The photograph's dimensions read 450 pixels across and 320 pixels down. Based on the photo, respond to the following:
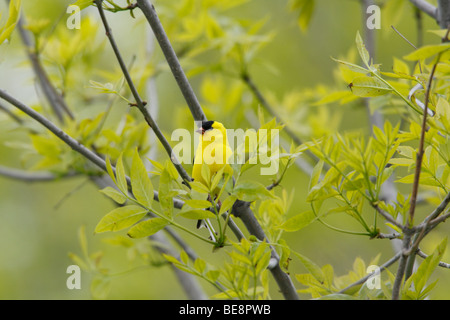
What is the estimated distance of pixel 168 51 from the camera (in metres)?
1.09

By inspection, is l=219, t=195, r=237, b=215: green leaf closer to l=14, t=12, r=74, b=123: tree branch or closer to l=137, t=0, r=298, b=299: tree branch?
l=137, t=0, r=298, b=299: tree branch

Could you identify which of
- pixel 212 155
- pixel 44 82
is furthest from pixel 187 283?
pixel 44 82

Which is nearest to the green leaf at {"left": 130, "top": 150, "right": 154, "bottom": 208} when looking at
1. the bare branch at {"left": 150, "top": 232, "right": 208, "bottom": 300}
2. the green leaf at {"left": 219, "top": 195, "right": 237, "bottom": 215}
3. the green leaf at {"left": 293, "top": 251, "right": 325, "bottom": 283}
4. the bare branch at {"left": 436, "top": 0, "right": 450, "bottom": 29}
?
the green leaf at {"left": 219, "top": 195, "right": 237, "bottom": 215}

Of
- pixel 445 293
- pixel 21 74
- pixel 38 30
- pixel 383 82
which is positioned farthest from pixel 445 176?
pixel 21 74

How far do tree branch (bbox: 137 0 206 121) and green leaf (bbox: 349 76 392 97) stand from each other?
1.22ft

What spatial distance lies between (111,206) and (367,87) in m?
2.57

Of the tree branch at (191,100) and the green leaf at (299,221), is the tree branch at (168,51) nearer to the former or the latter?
the tree branch at (191,100)

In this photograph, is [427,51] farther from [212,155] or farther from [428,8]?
[212,155]

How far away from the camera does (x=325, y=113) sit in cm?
248

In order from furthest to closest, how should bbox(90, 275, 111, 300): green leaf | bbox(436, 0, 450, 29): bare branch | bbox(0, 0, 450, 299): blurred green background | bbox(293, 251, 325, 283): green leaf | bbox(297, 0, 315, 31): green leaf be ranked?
bbox(0, 0, 450, 299): blurred green background → bbox(297, 0, 315, 31): green leaf → bbox(90, 275, 111, 300): green leaf → bbox(436, 0, 450, 29): bare branch → bbox(293, 251, 325, 283): green leaf

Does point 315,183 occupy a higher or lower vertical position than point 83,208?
lower

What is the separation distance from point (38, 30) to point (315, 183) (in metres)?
1.24

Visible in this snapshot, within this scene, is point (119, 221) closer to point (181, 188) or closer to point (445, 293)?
point (181, 188)

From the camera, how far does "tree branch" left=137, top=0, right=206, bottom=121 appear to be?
1.06m
